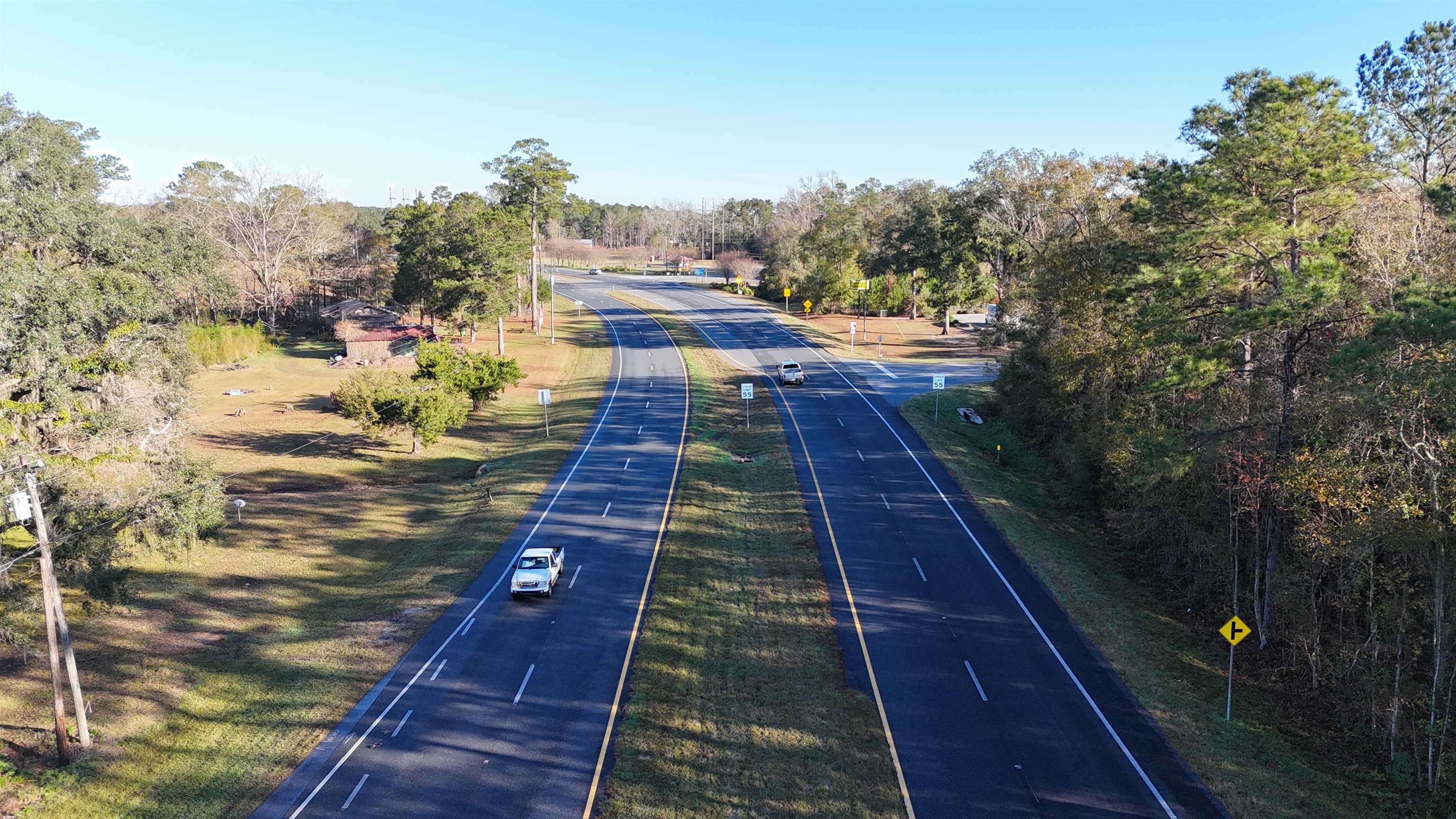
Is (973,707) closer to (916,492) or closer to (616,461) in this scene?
(916,492)

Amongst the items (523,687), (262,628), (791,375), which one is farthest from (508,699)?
(791,375)

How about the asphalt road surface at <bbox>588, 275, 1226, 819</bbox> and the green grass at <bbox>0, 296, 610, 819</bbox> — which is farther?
the green grass at <bbox>0, 296, 610, 819</bbox>

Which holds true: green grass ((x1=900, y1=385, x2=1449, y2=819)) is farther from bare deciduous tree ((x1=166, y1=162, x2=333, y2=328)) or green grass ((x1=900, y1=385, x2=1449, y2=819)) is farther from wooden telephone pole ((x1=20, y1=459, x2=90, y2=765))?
bare deciduous tree ((x1=166, y1=162, x2=333, y2=328))

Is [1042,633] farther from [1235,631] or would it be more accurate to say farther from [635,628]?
[635,628]

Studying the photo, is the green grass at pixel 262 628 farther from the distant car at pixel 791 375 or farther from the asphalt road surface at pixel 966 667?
the distant car at pixel 791 375

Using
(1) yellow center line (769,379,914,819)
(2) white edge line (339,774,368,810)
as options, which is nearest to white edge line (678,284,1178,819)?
(1) yellow center line (769,379,914,819)

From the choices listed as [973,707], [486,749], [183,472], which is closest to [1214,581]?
[973,707]
